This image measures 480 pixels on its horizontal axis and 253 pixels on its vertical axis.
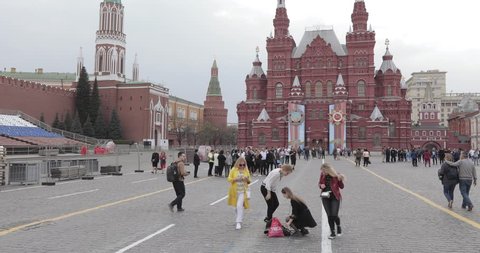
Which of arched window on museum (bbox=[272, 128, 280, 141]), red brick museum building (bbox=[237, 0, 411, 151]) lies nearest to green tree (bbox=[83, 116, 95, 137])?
red brick museum building (bbox=[237, 0, 411, 151])

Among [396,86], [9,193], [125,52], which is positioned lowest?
[9,193]

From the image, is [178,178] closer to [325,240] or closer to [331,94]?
[325,240]

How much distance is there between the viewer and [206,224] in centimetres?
1009

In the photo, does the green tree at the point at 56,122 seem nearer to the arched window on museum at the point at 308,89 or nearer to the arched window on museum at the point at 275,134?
the arched window on museum at the point at 275,134

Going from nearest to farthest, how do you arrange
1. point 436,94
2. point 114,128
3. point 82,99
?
point 82,99 → point 114,128 → point 436,94

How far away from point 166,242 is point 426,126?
338ft

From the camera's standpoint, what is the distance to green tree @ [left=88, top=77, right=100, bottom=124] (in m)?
78.9

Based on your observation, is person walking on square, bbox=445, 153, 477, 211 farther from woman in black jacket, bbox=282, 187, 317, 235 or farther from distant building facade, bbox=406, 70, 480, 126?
distant building facade, bbox=406, 70, 480, 126

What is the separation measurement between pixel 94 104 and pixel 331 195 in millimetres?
76567

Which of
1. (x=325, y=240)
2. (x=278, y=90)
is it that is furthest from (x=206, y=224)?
(x=278, y=90)

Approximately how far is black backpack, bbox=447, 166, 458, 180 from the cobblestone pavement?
897mm

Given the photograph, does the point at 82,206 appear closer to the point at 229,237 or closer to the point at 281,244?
the point at 229,237

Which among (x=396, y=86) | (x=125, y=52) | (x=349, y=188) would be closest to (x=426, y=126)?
(x=396, y=86)

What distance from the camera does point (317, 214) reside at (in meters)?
11.5
